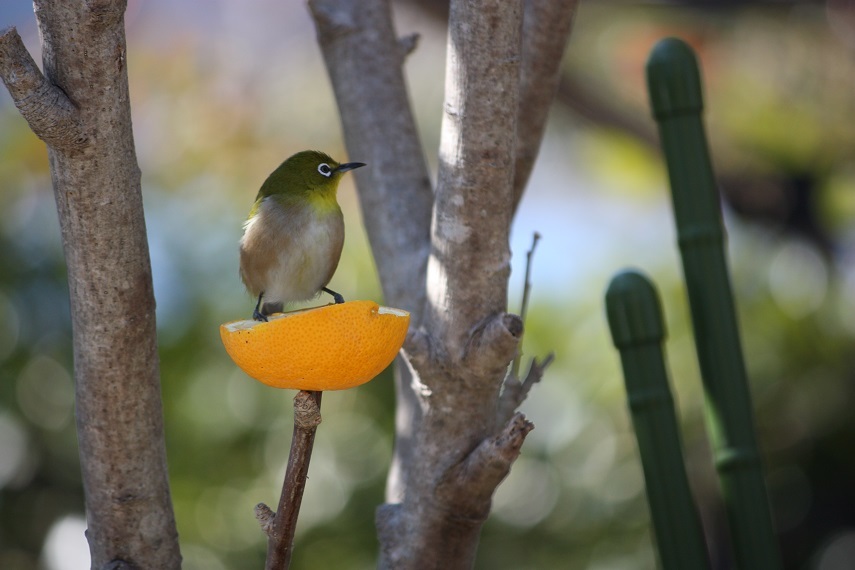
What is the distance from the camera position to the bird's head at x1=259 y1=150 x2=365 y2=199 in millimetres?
1673

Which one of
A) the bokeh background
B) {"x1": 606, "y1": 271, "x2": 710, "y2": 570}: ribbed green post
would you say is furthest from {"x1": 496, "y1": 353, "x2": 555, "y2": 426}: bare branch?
the bokeh background

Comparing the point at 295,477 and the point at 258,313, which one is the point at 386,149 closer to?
the point at 258,313

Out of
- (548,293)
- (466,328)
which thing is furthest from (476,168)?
(548,293)

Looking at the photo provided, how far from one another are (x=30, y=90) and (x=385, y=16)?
100 centimetres

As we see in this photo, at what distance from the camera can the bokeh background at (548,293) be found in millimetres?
3229

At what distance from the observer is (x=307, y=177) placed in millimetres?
1706

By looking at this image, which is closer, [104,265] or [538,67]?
[104,265]

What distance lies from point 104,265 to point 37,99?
235mm

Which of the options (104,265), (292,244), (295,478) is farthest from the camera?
(292,244)

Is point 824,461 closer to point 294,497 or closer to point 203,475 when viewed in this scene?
point 203,475

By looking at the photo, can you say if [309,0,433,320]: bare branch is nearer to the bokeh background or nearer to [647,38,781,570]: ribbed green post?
[647,38,781,570]: ribbed green post

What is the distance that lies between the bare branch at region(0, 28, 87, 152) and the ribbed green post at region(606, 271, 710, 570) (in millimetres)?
949

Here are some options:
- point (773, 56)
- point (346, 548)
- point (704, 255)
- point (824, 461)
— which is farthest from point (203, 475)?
point (773, 56)

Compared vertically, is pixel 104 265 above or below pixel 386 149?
below
